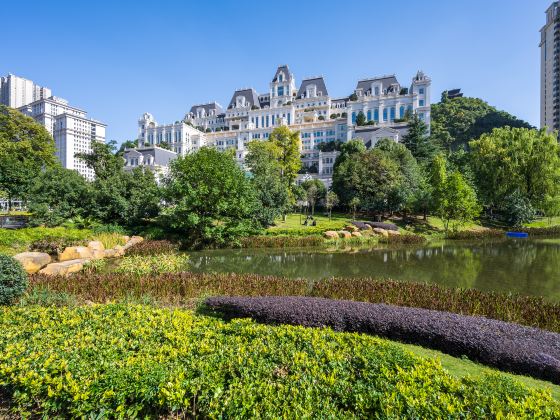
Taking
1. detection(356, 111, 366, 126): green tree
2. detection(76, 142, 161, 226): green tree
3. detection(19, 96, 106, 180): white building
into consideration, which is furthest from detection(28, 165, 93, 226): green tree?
detection(19, 96, 106, 180): white building

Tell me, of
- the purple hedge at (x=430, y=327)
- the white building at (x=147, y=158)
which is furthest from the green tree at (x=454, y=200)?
the white building at (x=147, y=158)

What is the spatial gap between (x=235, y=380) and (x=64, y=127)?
122 meters

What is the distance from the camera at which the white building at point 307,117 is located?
60.6m

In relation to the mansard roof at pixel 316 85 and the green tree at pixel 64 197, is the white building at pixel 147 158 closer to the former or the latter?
the mansard roof at pixel 316 85

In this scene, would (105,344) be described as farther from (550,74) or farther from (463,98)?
(550,74)

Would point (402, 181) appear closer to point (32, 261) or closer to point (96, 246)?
point (96, 246)

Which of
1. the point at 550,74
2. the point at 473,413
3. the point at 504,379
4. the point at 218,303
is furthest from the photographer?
the point at 550,74

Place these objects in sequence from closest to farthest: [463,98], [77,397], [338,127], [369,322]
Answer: [77,397]
[369,322]
[338,127]
[463,98]

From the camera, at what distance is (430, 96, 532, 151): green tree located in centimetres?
6725

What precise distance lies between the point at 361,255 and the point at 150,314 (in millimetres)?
14547

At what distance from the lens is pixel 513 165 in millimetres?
33969

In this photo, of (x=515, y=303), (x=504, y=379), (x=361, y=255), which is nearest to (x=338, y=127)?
(x=361, y=255)

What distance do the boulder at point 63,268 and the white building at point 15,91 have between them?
13797 cm

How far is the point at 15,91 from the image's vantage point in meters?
117
